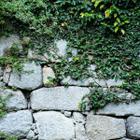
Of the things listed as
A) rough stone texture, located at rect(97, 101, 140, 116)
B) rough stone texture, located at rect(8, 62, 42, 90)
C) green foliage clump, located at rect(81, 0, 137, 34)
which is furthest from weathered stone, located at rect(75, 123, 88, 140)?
green foliage clump, located at rect(81, 0, 137, 34)

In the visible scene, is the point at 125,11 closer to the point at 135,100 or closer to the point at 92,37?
the point at 92,37

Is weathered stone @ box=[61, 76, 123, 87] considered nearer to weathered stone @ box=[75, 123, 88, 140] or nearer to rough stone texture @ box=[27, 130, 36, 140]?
weathered stone @ box=[75, 123, 88, 140]

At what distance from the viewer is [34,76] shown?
4.48m

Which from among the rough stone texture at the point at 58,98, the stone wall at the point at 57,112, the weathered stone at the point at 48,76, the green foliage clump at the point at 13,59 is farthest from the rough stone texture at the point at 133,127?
the green foliage clump at the point at 13,59

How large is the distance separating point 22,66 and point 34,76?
0.57ft

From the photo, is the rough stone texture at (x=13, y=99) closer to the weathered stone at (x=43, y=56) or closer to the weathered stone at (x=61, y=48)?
the weathered stone at (x=43, y=56)

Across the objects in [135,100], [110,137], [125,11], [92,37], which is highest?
[125,11]

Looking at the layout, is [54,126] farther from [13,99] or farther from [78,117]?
[13,99]

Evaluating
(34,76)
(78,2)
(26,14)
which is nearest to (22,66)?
(34,76)

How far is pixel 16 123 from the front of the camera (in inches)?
174

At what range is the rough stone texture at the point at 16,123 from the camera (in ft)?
14.4

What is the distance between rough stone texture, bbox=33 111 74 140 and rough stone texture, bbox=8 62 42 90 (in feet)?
1.13

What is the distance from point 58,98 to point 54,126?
0.31 metres

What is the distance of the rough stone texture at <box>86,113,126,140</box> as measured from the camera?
14.5 ft
